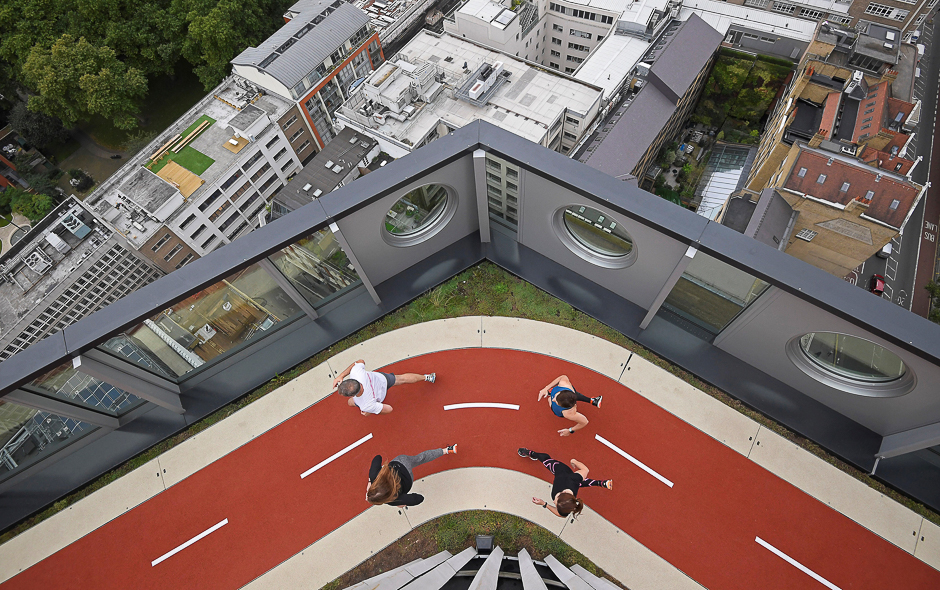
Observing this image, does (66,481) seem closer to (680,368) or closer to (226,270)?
(226,270)

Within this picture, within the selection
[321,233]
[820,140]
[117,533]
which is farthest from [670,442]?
[820,140]

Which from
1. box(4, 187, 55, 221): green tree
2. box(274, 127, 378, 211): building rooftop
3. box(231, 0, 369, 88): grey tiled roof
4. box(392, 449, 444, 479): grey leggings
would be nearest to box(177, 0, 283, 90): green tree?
box(231, 0, 369, 88): grey tiled roof

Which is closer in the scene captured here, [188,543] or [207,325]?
[188,543]

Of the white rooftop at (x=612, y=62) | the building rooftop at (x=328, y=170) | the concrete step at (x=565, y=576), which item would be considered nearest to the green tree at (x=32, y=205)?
the building rooftop at (x=328, y=170)

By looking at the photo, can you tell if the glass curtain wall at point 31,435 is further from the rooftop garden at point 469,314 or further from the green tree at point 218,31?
the green tree at point 218,31

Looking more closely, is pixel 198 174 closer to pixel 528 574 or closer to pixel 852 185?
pixel 528 574

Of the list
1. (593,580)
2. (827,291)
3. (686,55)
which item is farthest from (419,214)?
(686,55)

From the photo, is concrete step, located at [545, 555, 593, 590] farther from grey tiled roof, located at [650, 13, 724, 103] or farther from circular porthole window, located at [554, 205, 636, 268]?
grey tiled roof, located at [650, 13, 724, 103]
